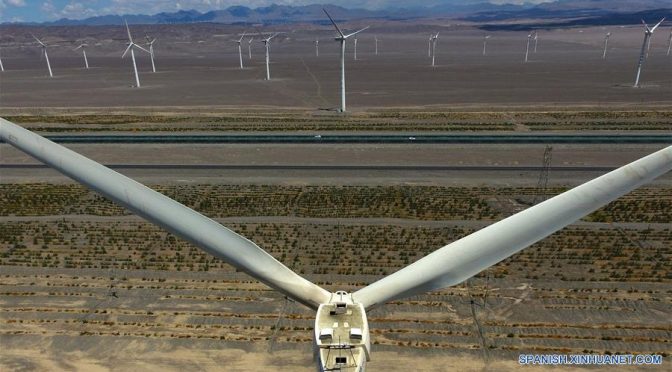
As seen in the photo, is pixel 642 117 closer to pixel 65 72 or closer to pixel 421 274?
pixel 421 274

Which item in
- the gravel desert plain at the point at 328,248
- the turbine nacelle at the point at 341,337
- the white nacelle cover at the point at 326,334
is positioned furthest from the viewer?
the gravel desert plain at the point at 328,248

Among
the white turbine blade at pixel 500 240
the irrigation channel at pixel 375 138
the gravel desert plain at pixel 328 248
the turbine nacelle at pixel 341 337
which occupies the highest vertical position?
the white turbine blade at pixel 500 240

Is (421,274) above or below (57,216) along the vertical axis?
above

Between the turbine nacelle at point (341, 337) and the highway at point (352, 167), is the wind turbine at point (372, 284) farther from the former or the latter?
the highway at point (352, 167)

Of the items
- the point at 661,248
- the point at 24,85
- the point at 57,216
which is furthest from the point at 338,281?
the point at 24,85

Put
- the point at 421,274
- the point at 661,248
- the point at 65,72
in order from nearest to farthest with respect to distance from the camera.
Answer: the point at 421,274 → the point at 661,248 → the point at 65,72

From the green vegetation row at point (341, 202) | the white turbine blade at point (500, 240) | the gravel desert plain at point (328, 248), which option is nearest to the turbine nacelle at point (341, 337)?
the white turbine blade at point (500, 240)
